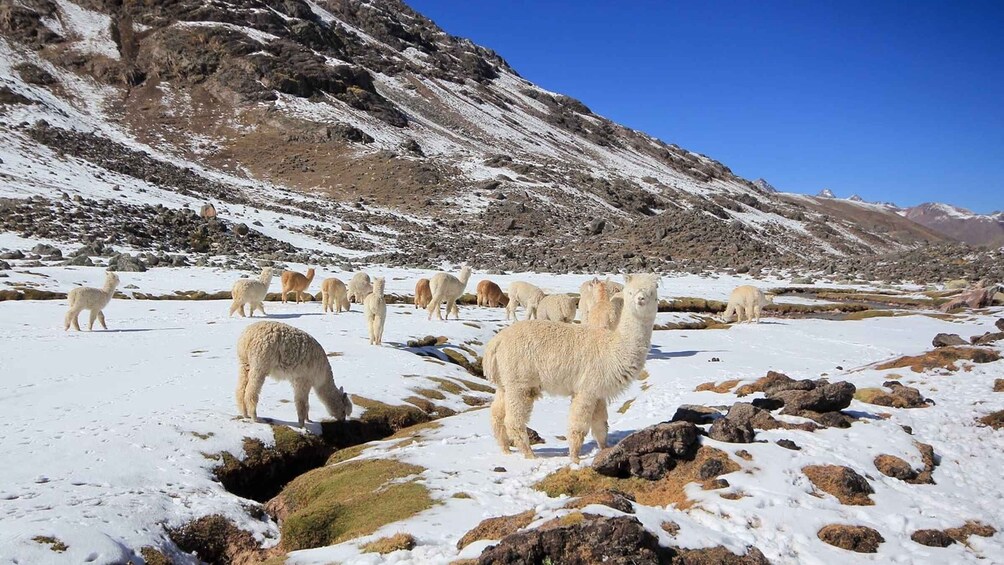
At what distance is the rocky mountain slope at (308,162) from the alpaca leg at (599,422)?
45.0m

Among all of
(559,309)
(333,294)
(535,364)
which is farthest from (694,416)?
(333,294)

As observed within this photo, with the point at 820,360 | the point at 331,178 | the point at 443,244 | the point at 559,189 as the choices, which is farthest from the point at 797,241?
the point at 820,360

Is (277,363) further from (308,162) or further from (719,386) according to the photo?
(308,162)

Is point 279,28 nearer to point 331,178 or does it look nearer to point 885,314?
point 331,178

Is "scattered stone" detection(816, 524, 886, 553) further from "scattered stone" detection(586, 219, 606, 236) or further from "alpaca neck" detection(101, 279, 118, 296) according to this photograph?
"scattered stone" detection(586, 219, 606, 236)

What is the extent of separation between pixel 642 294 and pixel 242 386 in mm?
9100

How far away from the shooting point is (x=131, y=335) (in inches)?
827

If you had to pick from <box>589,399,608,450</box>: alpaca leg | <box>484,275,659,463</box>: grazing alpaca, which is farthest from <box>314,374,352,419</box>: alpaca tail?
<box>589,399,608,450</box>: alpaca leg

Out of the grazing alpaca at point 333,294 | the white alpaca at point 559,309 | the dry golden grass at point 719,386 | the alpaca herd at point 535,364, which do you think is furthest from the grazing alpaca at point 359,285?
the dry golden grass at point 719,386

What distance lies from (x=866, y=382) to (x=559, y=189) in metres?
104

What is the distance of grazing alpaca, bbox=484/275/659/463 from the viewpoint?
9.84m

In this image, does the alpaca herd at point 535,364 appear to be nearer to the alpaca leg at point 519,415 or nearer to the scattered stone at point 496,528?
the alpaca leg at point 519,415

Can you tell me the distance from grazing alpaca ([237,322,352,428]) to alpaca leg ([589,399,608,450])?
6.60 m

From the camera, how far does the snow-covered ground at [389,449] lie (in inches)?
292
